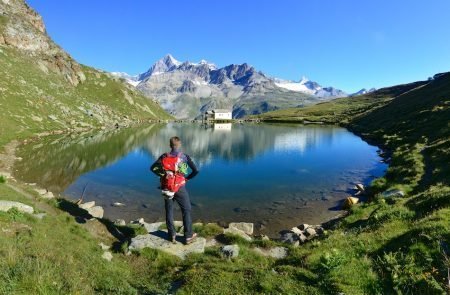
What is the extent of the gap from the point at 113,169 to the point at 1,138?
76.6 ft

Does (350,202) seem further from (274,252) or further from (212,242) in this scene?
(212,242)

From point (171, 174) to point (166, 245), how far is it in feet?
10.7

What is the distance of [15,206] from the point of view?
16859mm

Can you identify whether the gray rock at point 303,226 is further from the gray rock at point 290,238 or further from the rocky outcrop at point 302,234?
the gray rock at point 290,238

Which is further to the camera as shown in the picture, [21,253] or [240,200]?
Answer: [240,200]

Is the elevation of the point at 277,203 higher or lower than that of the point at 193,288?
lower

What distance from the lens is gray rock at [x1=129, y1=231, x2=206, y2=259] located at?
47.9 ft

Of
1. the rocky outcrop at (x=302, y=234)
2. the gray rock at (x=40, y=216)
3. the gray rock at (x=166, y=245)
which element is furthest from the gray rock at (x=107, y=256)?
the rocky outcrop at (x=302, y=234)

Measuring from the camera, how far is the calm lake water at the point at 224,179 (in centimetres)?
3012

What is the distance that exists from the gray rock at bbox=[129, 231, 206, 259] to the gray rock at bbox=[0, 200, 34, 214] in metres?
6.42

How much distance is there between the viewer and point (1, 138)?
57.2 metres

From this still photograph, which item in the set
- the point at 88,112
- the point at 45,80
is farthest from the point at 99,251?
the point at 45,80

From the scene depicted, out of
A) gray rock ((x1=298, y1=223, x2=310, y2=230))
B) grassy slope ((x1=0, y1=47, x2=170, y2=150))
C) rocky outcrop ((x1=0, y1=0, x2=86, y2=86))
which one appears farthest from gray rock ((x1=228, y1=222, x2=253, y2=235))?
rocky outcrop ((x1=0, y1=0, x2=86, y2=86))

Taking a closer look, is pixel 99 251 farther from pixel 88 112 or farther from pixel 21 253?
pixel 88 112
